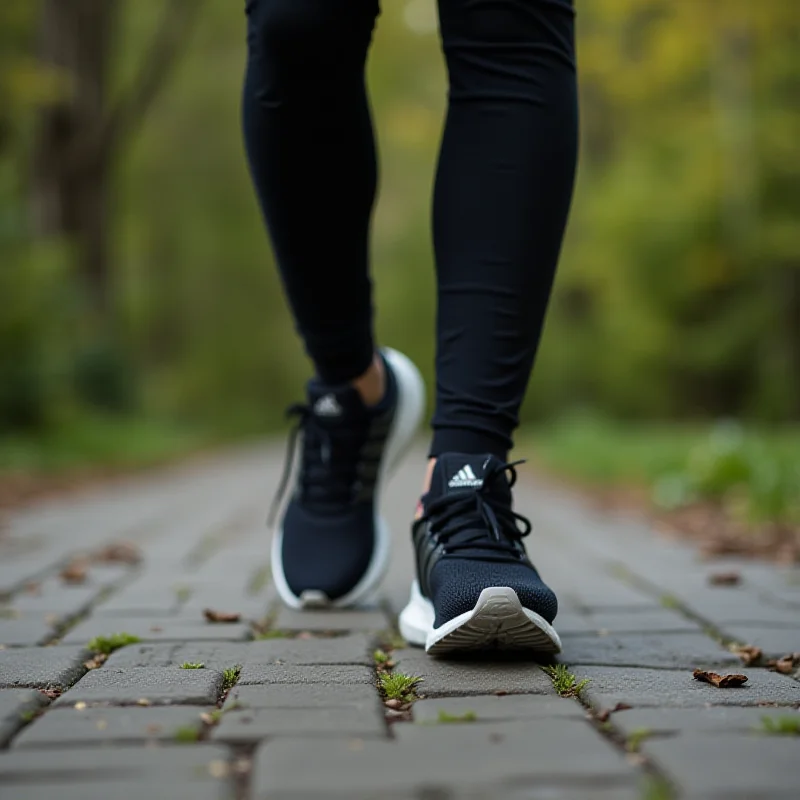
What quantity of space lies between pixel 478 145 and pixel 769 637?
89cm

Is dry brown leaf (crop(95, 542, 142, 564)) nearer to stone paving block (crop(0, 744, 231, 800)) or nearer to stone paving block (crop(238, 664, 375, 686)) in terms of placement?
stone paving block (crop(238, 664, 375, 686))

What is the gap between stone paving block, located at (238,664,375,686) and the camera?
4.36 ft

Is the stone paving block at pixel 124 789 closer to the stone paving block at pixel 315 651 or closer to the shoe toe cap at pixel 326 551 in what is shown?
the stone paving block at pixel 315 651

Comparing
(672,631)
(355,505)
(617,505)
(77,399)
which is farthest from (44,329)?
(672,631)

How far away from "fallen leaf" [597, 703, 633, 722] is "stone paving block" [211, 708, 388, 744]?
0.24 metres

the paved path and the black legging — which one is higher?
the black legging

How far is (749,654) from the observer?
4.95 ft

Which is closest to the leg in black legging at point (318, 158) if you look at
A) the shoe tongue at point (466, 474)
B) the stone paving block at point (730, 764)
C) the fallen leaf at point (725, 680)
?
the shoe tongue at point (466, 474)

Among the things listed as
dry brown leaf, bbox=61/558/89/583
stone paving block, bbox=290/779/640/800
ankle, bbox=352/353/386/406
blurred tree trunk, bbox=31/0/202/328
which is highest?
blurred tree trunk, bbox=31/0/202/328

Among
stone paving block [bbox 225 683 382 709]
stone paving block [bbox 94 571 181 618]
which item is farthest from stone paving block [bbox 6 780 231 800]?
stone paving block [bbox 94 571 181 618]

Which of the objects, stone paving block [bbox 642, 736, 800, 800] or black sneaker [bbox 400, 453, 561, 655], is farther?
black sneaker [bbox 400, 453, 561, 655]

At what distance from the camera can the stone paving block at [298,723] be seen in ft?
3.57

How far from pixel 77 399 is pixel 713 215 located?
7.47 metres

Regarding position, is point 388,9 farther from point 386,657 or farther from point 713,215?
point 386,657
